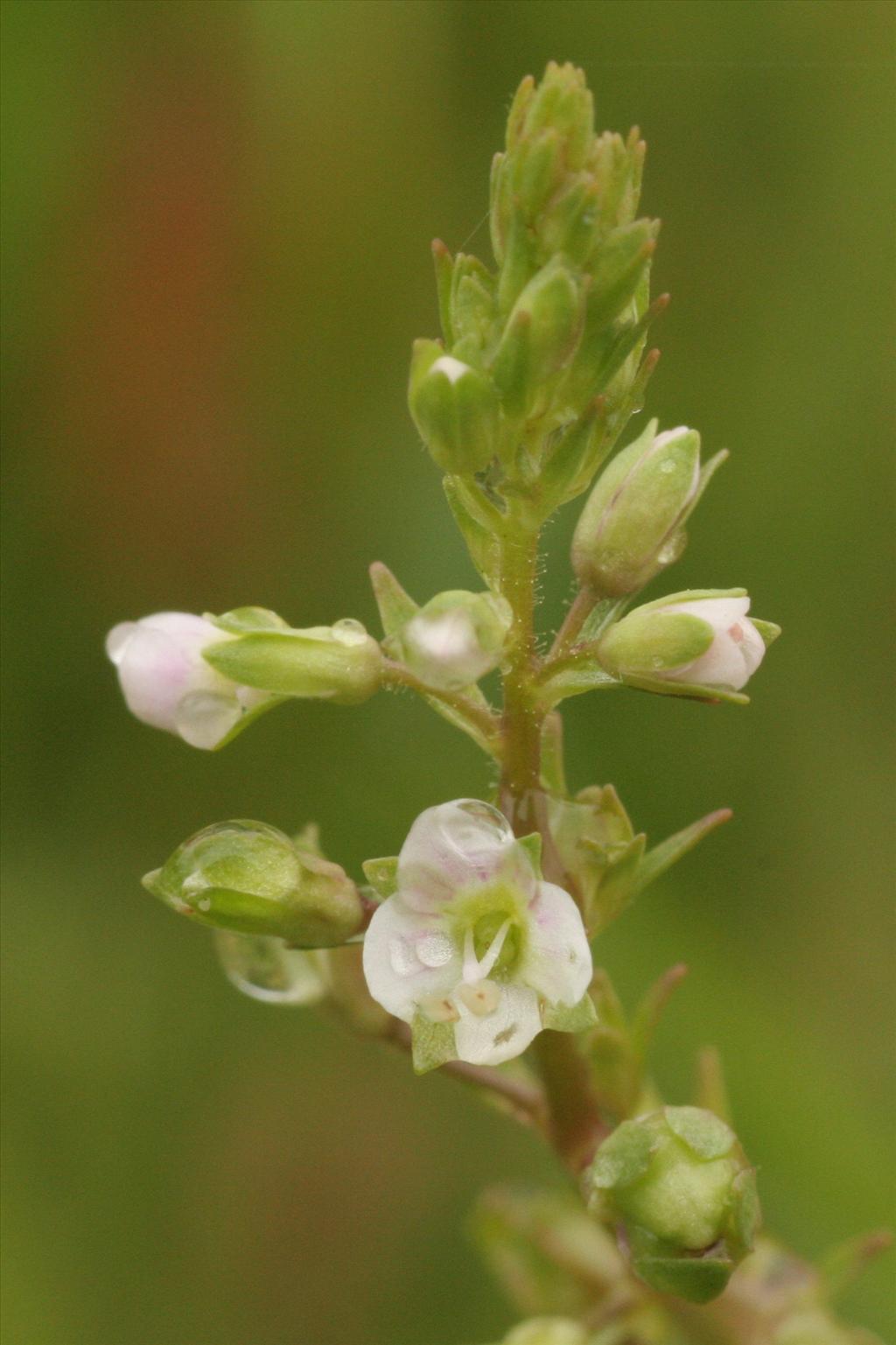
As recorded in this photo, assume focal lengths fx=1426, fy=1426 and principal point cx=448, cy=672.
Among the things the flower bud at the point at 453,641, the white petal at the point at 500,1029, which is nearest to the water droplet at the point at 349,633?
the flower bud at the point at 453,641

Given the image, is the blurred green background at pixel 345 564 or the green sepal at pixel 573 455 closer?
the green sepal at pixel 573 455

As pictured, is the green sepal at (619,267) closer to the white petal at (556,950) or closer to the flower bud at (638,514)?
the flower bud at (638,514)

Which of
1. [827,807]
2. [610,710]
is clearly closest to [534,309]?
[610,710]

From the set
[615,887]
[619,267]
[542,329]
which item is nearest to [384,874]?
[615,887]

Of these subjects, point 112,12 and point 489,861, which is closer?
point 489,861

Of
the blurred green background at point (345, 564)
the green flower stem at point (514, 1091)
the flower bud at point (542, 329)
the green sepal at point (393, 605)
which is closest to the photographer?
the flower bud at point (542, 329)

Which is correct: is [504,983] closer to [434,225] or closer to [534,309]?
[534,309]

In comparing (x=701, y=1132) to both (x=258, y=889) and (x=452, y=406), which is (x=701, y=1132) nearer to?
(x=258, y=889)
